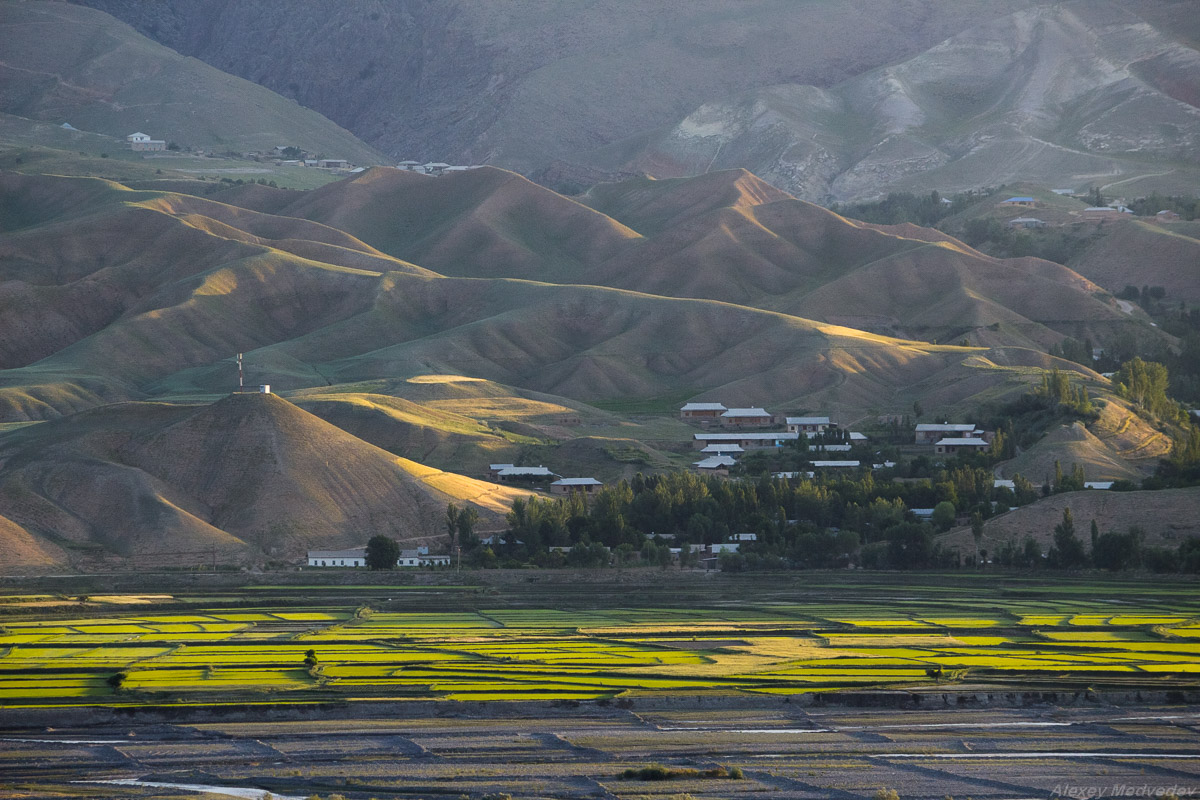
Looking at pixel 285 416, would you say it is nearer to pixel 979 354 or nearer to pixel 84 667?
pixel 84 667

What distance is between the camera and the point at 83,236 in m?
173

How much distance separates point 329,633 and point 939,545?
32.5m

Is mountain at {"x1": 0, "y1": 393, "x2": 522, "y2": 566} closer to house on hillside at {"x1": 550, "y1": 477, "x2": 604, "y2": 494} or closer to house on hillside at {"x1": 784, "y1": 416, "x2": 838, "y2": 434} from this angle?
house on hillside at {"x1": 550, "y1": 477, "x2": 604, "y2": 494}

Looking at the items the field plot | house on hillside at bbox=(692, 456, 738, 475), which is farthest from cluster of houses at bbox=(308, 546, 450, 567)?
the field plot

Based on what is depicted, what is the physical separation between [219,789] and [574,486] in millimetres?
60925

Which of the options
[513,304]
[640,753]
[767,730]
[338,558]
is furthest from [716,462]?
[640,753]

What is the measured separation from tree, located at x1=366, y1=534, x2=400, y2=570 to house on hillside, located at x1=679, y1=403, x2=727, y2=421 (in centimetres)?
5445

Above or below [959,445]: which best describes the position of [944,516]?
below

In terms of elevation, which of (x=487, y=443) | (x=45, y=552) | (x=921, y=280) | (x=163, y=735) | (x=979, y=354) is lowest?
(x=163, y=735)

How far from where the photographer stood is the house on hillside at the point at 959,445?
109m

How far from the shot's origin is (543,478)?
102375 millimetres

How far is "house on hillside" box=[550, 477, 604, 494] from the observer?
99500 millimetres

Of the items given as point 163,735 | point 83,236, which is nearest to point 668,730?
point 163,735

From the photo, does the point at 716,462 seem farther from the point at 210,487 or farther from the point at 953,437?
the point at 210,487
